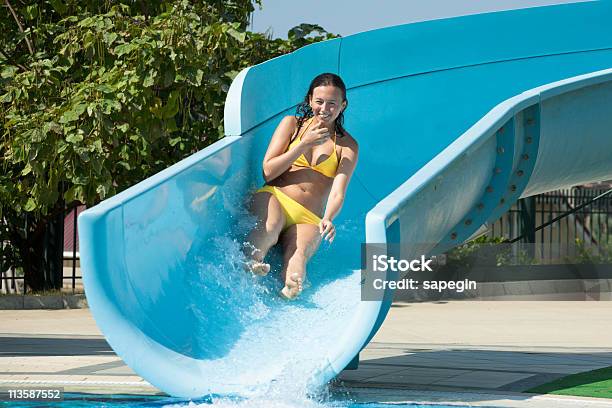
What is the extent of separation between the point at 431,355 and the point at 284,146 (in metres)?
2.67

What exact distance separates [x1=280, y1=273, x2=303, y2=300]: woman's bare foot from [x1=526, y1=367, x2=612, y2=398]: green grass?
58.0 inches

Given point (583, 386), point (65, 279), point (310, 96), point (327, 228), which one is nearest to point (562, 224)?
point (65, 279)

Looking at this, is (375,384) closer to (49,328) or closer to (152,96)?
(152,96)

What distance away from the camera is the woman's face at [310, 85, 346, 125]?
6477mm

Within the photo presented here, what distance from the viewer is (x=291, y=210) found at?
6.34 meters

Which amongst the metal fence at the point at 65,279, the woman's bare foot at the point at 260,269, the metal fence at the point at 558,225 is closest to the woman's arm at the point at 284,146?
the woman's bare foot at the point at 260,269

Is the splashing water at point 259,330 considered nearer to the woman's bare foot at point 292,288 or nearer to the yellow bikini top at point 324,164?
the woman's bare foot at point 292,288

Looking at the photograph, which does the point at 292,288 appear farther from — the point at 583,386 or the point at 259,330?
the point at 583,386

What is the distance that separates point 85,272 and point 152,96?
5.65 metres

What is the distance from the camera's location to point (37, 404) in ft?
17.8

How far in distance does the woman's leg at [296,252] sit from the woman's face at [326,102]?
708 mm

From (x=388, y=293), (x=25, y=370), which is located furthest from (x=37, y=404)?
(x=388, y=293)

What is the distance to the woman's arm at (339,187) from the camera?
585 cm

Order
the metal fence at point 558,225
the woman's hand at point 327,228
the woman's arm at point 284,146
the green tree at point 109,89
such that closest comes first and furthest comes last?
the woman's hand at point 327,228 → the woman's arm at point 284,146 → the green tree at point 109,89 → the metal fence at point 558,225
